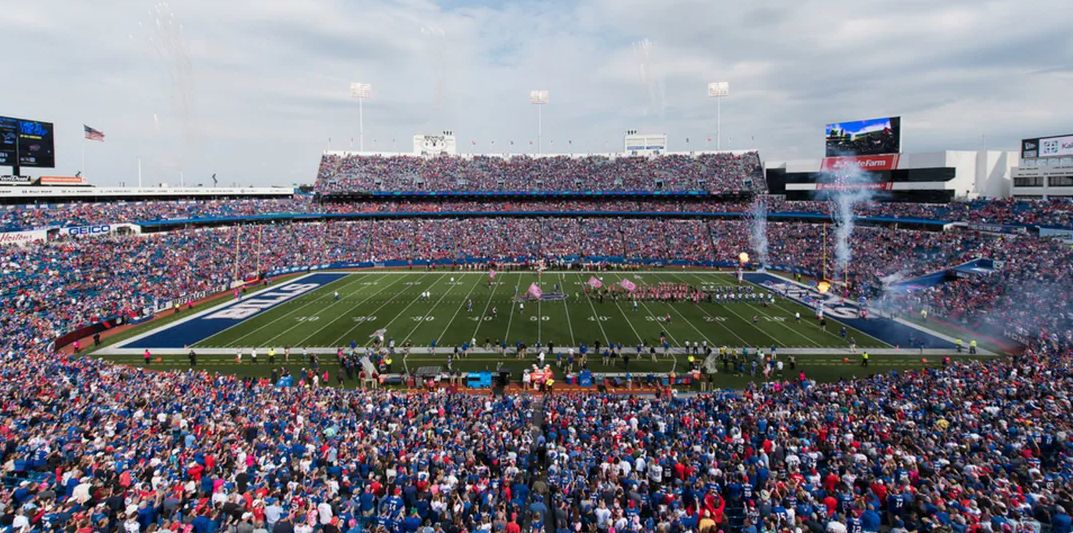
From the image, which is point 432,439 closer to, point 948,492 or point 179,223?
point 948,492

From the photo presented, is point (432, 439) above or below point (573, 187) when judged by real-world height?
below

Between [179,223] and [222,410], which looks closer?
[222,410]

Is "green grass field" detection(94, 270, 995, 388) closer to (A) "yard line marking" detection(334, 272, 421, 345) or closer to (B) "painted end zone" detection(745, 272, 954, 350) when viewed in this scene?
(A) "yard line marking" detection(334, 272, 421, 345)

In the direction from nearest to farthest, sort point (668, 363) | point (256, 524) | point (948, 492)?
point (256, 524)
point (948, 492)
point (668, 363)

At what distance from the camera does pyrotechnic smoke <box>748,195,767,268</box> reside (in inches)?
2202

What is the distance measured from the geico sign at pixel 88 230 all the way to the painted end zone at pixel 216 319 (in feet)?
42.0

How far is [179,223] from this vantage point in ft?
169

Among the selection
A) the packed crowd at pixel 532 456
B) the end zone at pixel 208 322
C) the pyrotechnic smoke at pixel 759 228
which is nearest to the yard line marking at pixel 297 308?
the end zone at pixel 208 322

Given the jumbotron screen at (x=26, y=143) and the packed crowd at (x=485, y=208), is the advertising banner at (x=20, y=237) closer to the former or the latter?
the packed crowd at (x=485, y=208)

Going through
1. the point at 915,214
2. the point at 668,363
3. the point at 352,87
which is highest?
the point at 352,87

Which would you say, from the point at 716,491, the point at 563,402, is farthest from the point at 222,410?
the point at 716,491

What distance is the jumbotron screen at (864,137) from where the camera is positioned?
5431 centimetres

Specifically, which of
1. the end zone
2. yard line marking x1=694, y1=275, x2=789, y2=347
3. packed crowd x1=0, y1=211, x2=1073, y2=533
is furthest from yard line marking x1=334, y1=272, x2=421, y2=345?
yard line marking x1=694, y1=275, x2=789, y2=347

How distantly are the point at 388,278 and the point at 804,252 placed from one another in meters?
37.0
